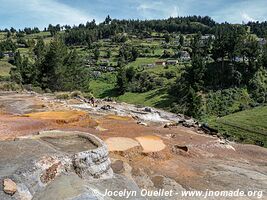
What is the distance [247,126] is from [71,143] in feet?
218

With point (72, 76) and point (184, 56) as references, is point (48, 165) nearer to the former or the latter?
point (72, 76)

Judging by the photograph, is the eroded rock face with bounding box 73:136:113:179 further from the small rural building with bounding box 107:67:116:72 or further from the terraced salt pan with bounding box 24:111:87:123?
the small rural building with bounding box 107:67:116:72

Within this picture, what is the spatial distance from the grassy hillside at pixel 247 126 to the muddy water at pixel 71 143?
5085cm

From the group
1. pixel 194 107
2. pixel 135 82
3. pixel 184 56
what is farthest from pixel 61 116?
pixel 184 56

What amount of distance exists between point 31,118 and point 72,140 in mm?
11756

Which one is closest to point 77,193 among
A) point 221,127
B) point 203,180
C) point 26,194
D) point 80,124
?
point 26,194

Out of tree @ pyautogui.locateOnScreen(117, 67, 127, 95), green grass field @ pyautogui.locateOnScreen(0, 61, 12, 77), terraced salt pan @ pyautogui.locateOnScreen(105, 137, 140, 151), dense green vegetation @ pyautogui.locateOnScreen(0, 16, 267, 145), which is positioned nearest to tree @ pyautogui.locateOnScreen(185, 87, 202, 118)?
dense green vegetation @ pyautogui.locateOnScreen(0, 16, 267, 145)

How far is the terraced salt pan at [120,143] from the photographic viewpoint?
26.2 m

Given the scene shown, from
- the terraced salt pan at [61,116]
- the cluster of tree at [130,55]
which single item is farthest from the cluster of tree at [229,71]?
the terraced salt pan at [61,116]

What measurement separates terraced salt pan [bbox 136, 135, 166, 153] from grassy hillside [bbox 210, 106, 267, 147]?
43.2m

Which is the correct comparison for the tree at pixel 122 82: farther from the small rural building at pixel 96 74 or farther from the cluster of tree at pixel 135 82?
the small rural building at pixel 96 74

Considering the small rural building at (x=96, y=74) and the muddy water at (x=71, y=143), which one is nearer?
the muddy water at (x=71, y=143)

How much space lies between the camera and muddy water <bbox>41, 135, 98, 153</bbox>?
21.7m

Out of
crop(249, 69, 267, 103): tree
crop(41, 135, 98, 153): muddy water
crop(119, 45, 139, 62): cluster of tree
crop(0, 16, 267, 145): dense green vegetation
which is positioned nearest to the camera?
crop(41, 135, 98, 153): muddy water
